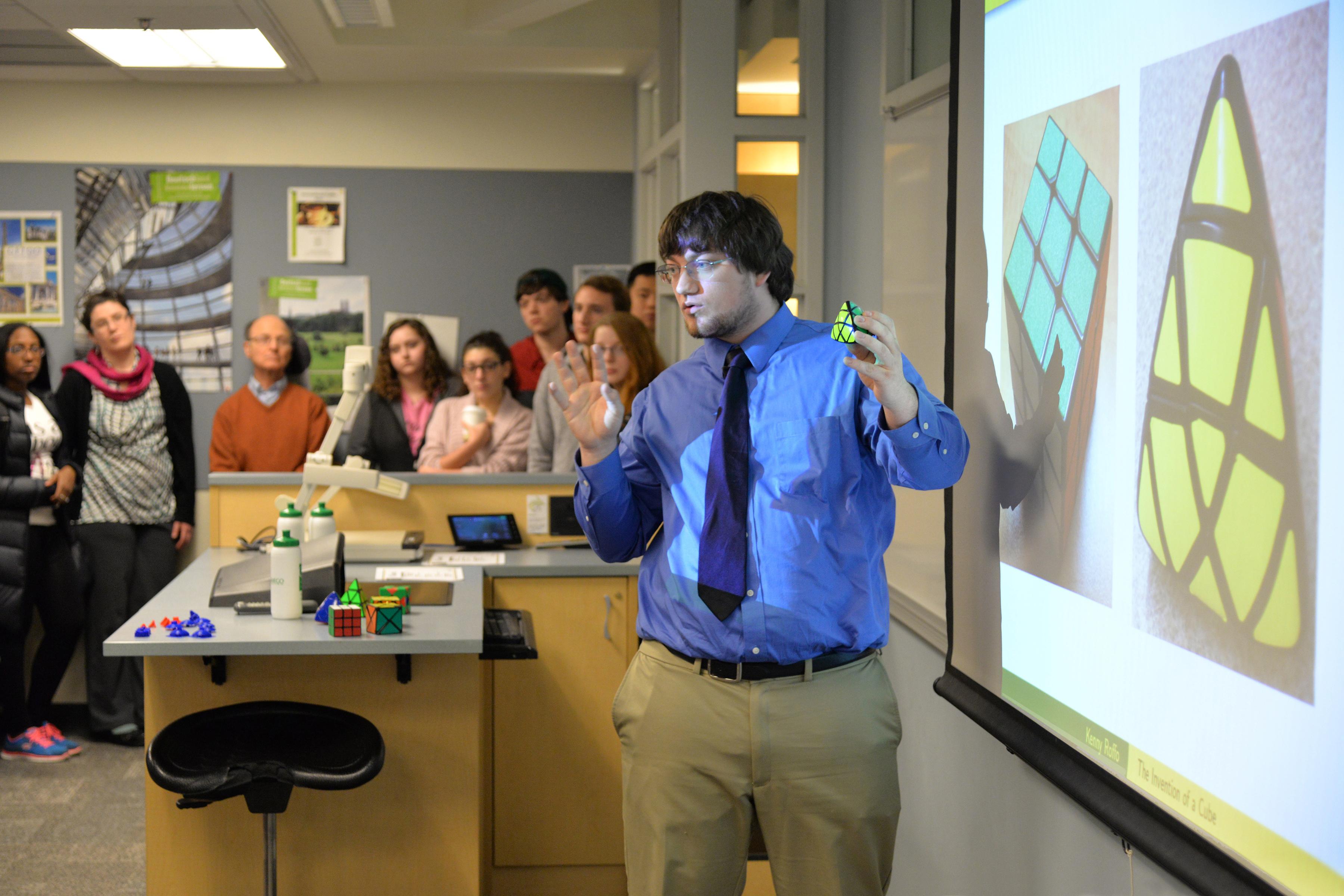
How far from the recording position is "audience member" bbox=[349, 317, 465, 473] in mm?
4191

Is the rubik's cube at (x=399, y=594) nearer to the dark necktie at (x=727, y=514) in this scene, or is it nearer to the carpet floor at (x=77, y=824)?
the dark necktie at (x=727, y=514)

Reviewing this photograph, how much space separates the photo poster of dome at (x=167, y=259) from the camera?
4621 millimetres

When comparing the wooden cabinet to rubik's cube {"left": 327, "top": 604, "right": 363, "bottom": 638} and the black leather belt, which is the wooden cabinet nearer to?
rubik's cube {"left": 327, "top": 604, "right": 363, "bottom": 638}

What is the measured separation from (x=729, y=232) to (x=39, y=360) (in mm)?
3639

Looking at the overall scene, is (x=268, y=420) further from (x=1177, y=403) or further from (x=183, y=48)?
(x=1177, y=403)

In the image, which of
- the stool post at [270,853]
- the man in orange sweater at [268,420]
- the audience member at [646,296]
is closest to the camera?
the stool post at [270,853]

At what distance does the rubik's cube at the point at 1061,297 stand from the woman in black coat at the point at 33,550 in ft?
12.4

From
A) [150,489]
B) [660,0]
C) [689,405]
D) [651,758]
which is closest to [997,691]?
[651,758]

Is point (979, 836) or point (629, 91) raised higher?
point (629, 91)

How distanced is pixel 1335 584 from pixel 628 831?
112 cm

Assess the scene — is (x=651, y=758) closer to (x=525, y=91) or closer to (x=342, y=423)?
(x=342, y=423)

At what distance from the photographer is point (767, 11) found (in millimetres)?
3125

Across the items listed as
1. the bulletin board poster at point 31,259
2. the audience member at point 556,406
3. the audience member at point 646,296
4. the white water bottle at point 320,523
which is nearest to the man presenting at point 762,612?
the white water bottle at point 320,523

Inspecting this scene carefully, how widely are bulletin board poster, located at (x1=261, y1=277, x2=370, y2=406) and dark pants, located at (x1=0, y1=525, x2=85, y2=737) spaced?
120cm
